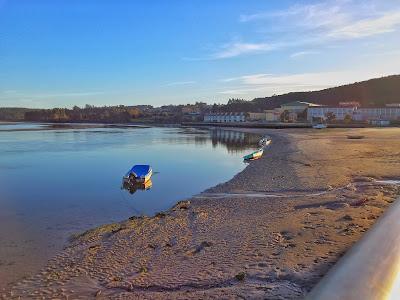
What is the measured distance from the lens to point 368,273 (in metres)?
6.58

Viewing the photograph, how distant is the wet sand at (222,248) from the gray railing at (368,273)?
0.79 meters

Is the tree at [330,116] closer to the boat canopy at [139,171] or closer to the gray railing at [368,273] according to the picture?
Answer: the boat canopy at [139,171]

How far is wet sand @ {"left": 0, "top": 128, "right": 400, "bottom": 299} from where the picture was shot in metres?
8.06

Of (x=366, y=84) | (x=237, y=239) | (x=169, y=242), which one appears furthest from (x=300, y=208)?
(x=366, y=84)

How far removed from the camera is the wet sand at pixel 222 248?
8.06 m

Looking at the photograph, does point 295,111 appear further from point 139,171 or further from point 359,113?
point 139,171

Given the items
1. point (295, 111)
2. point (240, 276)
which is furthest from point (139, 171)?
point (295, 111)

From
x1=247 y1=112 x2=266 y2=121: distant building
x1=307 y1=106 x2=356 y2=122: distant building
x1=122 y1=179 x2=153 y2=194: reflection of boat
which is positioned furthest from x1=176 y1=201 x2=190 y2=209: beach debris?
x1=247 y1=112 x2=266 y2=121: distant building

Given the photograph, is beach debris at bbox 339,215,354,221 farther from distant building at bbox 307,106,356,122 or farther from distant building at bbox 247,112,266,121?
distant building at bbox 247,112,266,121

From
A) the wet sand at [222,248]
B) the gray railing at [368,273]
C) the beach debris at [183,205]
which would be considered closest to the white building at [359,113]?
the beach debris at [183,205]

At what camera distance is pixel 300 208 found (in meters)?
14.1

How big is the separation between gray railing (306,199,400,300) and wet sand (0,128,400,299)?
79 centimetres

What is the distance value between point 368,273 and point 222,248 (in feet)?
14.2

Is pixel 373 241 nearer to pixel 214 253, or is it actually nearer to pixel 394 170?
pixel 214 253
